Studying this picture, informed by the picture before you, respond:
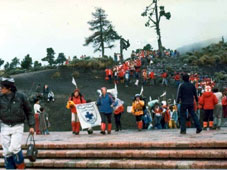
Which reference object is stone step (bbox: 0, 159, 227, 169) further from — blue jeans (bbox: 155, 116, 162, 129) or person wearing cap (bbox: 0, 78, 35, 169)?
blue jeans (bbox: 155, 116, 162, 129)

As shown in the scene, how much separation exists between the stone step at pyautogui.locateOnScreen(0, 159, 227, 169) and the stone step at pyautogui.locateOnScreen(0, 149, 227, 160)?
19cm

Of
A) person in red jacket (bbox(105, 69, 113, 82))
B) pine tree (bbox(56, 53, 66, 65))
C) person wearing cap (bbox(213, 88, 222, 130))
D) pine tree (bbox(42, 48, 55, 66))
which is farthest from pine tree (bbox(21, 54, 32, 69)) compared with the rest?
person wearing cap (bbox(213, 88, 222, 130))

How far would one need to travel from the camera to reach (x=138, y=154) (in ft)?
28.6

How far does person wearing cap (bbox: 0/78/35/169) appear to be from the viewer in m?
6.81

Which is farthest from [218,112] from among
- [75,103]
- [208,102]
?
[75,103]

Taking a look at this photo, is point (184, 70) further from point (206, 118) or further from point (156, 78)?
point (206, 118)

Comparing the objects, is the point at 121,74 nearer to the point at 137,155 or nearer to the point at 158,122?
the point at 158,122

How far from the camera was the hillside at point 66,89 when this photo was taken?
72.7 ft

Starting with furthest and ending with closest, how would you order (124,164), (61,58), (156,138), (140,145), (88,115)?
(61,58)
(88,115)
(156,138)
(140,145)
(124,164)

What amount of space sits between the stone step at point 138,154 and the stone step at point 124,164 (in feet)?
0.64

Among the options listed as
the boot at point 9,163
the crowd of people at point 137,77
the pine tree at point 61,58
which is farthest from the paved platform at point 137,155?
the pine tree at point 61,58

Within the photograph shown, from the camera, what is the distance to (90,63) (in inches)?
1570

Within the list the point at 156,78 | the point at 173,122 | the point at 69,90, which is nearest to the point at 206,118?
the point at 173,122

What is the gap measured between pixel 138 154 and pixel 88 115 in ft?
18.6
